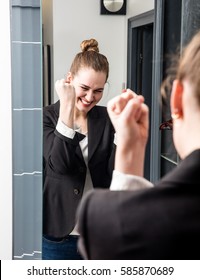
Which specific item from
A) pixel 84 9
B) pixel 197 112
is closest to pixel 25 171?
pixel 84 9

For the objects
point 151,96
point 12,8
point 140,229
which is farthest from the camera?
point 151,96

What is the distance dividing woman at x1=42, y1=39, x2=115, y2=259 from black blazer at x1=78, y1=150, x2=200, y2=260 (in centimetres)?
56

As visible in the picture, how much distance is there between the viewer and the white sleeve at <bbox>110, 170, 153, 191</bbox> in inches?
18.5

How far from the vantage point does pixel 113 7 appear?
1043 millimetres

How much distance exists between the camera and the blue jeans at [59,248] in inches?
40.5

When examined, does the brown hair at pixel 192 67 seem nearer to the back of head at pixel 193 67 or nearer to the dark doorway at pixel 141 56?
the back of head at pixel 193 67

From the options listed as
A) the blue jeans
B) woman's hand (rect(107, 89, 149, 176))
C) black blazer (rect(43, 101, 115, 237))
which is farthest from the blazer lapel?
woman's hand (rect(107, 89, 149, 176))

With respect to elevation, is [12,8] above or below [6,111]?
above

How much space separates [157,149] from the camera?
3.68ft

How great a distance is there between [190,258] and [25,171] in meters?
0.68

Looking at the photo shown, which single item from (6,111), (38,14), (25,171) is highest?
(38,14)

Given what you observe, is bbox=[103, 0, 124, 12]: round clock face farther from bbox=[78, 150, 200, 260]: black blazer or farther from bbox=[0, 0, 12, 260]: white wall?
bbox=[78, 150, 200, 260]: black blazer

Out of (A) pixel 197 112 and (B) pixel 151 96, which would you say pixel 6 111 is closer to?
(B) pixel 151 96

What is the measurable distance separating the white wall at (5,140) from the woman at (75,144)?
0.31 feet
